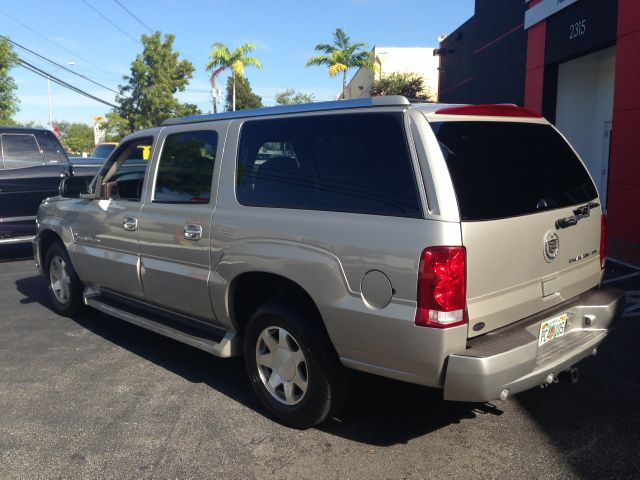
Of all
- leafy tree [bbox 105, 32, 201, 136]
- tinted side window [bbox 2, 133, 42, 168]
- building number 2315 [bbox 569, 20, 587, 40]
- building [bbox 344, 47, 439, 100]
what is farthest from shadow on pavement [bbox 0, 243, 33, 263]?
building [bbox 344, 47, 439, 100]

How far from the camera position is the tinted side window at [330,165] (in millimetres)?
3016

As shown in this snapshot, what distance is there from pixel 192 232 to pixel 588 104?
10749mm

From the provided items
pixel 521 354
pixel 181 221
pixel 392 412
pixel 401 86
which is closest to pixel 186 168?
pixel 181 221

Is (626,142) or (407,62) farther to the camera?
(407,62)

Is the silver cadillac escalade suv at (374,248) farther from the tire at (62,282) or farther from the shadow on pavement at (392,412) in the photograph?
the tire at (62,282)

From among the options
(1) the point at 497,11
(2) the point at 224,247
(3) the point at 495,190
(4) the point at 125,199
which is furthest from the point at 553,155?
(1) the point at 497,11

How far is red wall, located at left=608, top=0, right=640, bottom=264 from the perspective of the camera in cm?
903

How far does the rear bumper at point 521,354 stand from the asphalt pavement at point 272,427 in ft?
1.69

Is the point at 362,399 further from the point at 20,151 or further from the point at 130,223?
the point at 20,151

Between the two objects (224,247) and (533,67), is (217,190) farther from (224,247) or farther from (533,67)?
(533,67)

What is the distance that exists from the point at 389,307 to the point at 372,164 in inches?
Result: 31.4

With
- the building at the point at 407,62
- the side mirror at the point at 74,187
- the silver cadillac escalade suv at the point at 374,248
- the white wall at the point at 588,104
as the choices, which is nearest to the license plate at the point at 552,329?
the silver cadillac escalade suv at the point at 374,248

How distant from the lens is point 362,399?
4.05 meters

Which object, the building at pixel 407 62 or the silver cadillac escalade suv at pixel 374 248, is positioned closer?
the silver cadillac escalade suv at pixel 374 248
